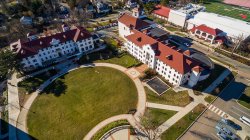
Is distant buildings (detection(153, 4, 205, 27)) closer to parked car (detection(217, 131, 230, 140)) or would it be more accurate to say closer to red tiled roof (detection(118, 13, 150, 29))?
red tiled roof (detection(118, 13, 150, 29))

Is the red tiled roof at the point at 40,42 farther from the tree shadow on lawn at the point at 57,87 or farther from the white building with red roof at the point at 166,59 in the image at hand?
the white building with red roof at the point at 166,59

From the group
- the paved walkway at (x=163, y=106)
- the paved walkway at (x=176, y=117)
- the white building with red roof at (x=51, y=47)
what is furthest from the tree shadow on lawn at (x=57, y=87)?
the paved walkway at (x=176, y=117)

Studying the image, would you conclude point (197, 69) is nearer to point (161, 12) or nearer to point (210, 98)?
point (210, 98)

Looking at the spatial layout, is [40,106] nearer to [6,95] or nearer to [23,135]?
[23,135]

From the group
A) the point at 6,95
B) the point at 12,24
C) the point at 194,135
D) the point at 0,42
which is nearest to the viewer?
the point at 194,135

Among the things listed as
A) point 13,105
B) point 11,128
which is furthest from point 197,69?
point 13,105

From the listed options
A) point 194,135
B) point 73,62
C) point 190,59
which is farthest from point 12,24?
point 194,135
